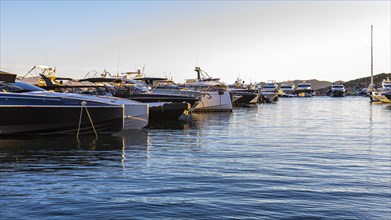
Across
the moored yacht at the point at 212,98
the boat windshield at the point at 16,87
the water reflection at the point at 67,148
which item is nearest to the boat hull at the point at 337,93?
the moored yacht at the point at 212,98

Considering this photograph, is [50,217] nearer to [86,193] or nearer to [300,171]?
[86,193]

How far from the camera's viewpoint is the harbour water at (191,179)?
27.1ft

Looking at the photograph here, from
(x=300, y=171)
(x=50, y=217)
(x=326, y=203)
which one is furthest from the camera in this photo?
(x=300, y=171)

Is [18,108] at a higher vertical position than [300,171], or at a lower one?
higher

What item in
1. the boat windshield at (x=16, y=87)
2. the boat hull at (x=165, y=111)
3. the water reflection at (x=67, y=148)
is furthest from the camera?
the boat hull at (x=165, y=111)

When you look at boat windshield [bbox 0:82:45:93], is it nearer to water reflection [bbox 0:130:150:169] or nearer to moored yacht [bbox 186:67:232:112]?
water reflection [bbox 0:130:150:169]

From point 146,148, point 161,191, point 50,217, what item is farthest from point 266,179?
point 146,148

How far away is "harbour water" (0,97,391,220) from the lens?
8266 mm

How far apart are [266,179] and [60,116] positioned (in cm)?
1011

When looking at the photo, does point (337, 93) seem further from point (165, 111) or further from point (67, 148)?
point (67, 148)

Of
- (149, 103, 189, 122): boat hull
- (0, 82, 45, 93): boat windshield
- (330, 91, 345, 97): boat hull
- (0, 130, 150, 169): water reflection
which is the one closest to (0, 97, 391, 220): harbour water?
(0, 130, 150, 169): water reflection

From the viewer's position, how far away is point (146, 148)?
16.6 metres

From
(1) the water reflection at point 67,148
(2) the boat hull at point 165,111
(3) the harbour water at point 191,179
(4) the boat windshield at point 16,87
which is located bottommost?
(3) the harbour water at point 191,179

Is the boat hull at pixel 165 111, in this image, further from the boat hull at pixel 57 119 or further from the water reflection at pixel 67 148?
the boat hull at pixel 57 119
